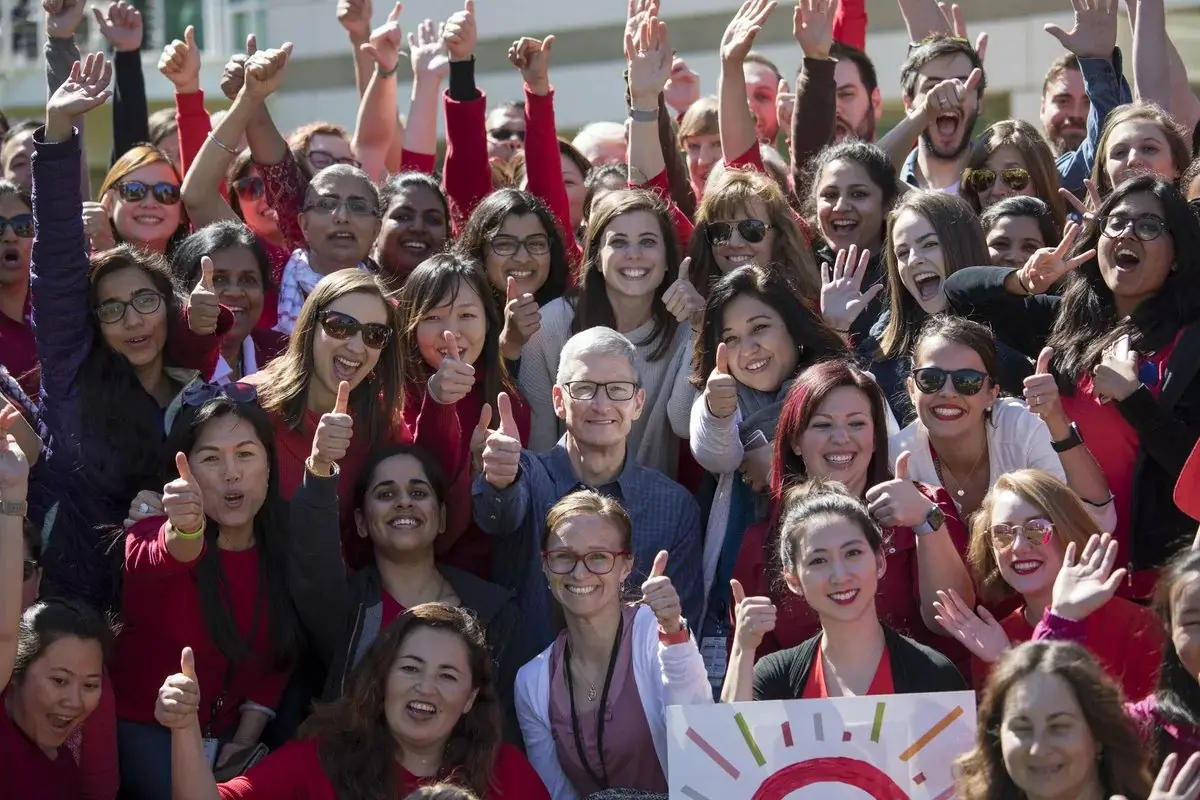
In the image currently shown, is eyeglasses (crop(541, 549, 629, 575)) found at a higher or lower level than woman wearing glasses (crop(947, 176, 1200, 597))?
lower

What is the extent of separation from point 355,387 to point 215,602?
89cm

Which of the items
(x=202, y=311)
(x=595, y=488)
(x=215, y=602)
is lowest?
(x=215, y=602)

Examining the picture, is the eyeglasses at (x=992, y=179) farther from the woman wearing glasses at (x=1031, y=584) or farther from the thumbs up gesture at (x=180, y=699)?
the thumbs up gesture at (x=180, y=699)

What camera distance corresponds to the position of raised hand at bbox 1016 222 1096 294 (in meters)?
5.61

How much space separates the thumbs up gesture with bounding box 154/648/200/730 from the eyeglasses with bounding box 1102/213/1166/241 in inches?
118

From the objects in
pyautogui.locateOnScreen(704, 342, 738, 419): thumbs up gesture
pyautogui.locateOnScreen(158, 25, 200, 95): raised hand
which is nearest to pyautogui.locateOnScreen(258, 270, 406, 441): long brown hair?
pyautogui.locateOnScreen(704, 342, 738, 419): thumbs up gesture

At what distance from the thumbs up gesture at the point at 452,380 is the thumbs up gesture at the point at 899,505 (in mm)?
1268

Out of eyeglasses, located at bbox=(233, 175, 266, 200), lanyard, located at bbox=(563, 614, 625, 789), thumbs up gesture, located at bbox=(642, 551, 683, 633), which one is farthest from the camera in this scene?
eyeglasses, located at bbox=(233, 175, 266, 200)

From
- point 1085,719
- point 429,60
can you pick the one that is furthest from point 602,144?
point 1085,719

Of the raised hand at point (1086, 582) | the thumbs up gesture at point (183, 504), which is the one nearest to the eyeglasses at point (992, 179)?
the raised hand at point (1086, 582)

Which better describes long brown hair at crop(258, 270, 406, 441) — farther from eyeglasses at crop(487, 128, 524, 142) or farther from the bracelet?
eyeglasses at crop(487, 128, 524, 142)

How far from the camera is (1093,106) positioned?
705 centimetres

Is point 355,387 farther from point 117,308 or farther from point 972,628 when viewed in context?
point 972,628

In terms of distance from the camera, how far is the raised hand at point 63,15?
6.67 meters
